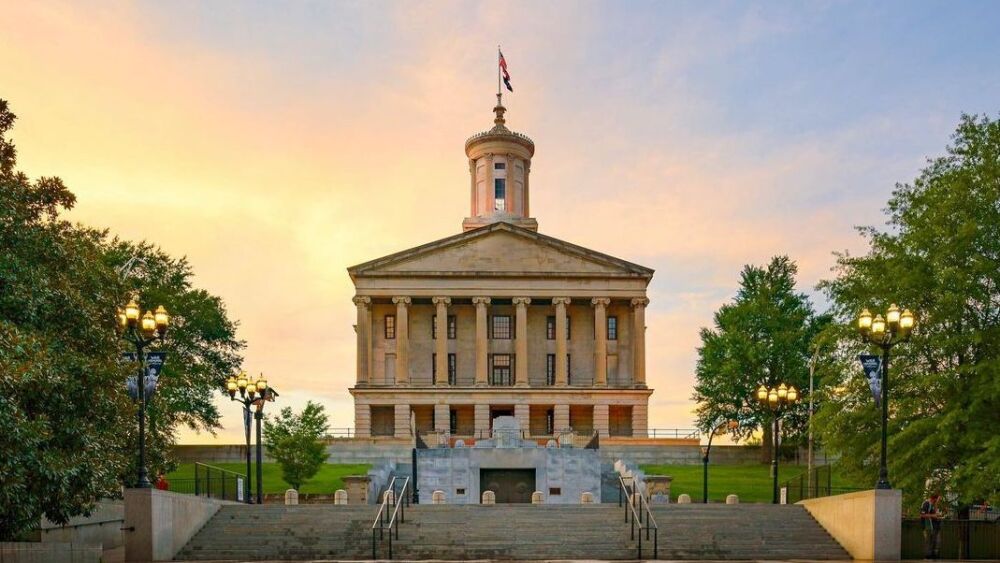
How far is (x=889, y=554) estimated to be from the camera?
70.8 ft

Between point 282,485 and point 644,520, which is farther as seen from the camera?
point 282,485

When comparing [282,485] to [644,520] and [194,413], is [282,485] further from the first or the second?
[644,520]

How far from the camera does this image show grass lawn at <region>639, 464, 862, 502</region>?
39.8 metres

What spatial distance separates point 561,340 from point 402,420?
13724 millimetres

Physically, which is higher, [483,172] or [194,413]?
[483,172]

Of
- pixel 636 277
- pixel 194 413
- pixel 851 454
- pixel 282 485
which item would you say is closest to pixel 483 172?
pixel 636 277

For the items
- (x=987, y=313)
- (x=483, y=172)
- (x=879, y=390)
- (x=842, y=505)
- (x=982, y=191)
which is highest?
(x=483, y=172)

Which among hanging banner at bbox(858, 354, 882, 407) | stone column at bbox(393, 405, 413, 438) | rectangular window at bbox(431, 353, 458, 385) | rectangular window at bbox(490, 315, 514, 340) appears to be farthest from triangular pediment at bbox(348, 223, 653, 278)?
hanging banner at bbox(858, 354, 882, 407)

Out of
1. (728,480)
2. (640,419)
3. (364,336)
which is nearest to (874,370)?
(728,480)

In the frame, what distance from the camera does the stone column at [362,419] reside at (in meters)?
69.5

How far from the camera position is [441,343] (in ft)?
236

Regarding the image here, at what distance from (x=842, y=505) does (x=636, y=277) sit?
49.3m

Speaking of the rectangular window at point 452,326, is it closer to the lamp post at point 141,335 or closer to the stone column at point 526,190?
the stone column at point 526,190

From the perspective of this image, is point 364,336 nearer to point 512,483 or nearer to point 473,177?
point 473,177
